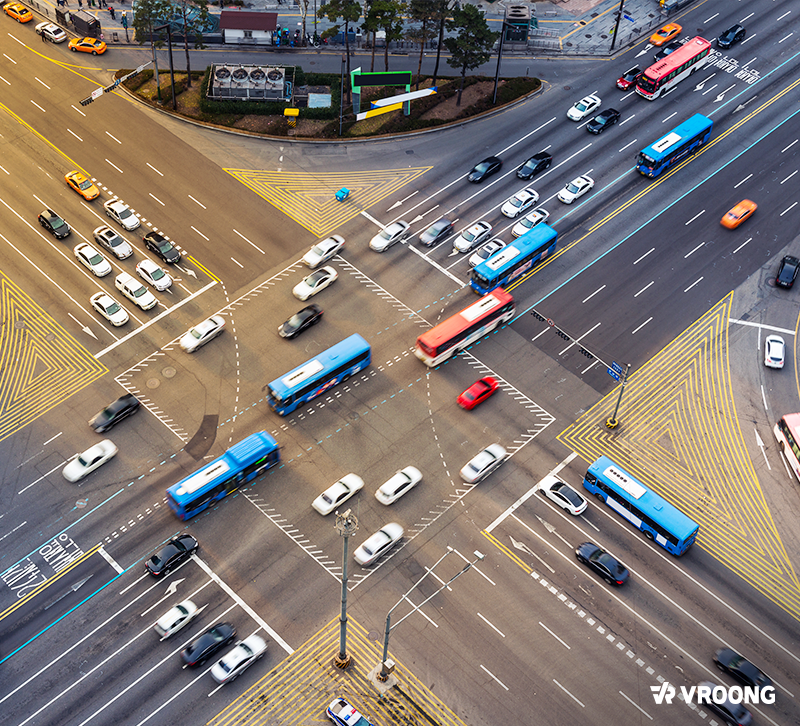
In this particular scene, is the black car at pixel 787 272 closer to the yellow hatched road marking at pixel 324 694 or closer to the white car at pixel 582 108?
the white car at pixel 582 108

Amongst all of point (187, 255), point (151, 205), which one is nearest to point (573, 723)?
point (187, 255)

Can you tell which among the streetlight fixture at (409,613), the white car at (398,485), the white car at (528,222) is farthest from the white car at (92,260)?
the streetlight fixture at (409,613)

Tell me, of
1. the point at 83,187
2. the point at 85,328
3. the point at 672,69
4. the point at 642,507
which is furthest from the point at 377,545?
the point at 672,69

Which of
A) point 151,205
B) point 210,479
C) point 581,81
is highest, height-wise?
point 581,81

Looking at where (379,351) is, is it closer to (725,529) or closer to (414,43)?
(725,529)

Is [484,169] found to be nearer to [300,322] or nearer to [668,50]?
[300,322]

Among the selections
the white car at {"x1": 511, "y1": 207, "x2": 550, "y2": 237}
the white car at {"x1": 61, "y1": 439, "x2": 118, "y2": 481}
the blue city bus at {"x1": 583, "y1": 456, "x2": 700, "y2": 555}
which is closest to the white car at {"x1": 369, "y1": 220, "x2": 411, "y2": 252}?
the white car at {"x1": 511, "y1": 207, "x2": 550, "y2": 237}
